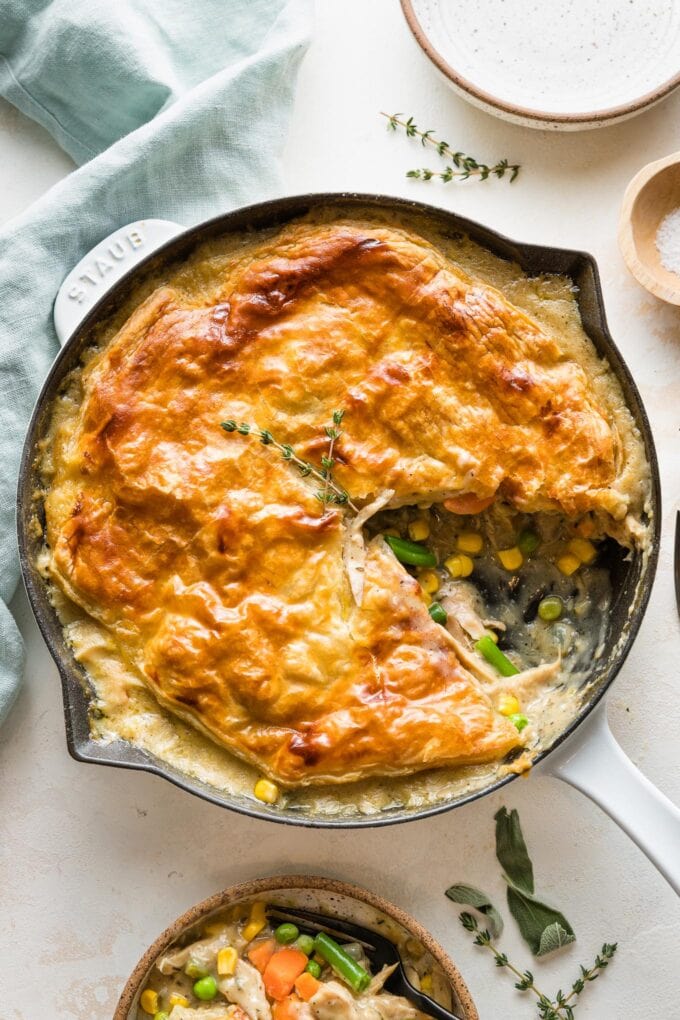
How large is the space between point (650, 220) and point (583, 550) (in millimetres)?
1309

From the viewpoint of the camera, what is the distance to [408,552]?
367 cm

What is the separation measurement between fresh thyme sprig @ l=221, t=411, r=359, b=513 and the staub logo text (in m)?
0.86

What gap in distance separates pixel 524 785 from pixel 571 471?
4.26 ft

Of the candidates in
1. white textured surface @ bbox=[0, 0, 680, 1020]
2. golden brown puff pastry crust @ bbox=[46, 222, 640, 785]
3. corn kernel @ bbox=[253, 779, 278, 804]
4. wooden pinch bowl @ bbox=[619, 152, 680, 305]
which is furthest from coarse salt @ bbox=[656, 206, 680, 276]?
corn kernel @ bbox=[253, 779, 278, 804]

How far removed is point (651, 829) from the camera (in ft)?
10.7

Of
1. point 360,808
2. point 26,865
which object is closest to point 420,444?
point 360,808

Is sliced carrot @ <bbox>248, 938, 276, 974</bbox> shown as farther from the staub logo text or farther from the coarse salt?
the coarse salt

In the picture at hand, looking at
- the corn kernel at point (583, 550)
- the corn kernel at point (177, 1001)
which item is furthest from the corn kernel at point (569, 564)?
the corn kernel at point (177, 1001)

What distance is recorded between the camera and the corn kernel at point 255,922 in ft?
12.4

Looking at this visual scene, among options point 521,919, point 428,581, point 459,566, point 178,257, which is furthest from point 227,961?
point 178,257

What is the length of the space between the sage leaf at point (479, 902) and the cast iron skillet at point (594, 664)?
694 mm

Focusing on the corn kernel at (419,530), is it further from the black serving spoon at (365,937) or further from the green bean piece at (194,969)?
the green bean piece at (194,969)

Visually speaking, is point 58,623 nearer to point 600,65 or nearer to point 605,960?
point 605,960

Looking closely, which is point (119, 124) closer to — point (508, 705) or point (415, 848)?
point (508, 705)
